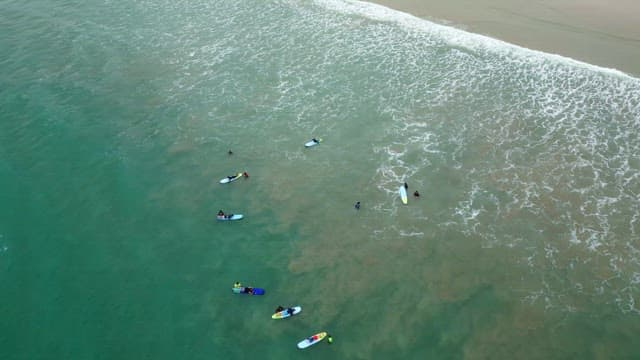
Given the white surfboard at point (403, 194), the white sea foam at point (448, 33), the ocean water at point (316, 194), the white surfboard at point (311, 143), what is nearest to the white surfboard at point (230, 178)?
the ocean water at point (316, 194)

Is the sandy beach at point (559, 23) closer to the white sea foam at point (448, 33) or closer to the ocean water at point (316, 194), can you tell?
the white sea foam at point (448, 33)

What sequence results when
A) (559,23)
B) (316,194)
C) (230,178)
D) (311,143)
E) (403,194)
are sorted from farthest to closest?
(559,23)
(311,143)
(230,178)
(316,194)
(403,194)

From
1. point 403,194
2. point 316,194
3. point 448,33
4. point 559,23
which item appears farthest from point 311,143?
point 559,23

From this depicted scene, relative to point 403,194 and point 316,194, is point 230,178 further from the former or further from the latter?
point 403,194

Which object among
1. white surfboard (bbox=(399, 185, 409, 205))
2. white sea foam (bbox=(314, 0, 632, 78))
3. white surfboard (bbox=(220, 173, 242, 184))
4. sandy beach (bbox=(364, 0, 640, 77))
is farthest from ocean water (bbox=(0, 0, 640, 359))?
sandy beach (bbox=(364, 0, 640, 77))

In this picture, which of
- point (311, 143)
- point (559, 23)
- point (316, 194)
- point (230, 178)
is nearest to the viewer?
point (316, 194)

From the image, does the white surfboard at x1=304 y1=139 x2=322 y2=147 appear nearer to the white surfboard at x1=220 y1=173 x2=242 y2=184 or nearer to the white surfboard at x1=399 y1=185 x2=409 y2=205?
the white surfboard at x1=220 y1=173 x2=242 y2=184
